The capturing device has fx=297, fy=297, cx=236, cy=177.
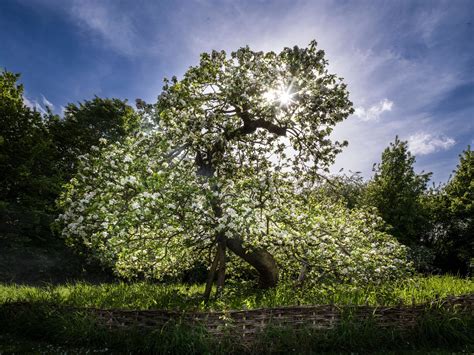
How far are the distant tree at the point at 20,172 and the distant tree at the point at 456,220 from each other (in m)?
30.1

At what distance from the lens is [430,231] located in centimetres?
2552

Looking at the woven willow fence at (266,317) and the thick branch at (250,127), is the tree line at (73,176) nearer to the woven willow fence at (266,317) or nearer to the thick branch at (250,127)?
the thick branch at (250,127)

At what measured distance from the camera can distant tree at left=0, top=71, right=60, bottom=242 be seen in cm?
1920

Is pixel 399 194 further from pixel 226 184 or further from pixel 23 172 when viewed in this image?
pixel 23 172

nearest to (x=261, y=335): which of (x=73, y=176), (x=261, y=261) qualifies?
(x=261, y=261)

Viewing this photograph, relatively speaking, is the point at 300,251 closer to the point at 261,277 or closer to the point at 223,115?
the point at 261,277

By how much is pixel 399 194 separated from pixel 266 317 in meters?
20.3

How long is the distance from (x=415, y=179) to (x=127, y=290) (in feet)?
76.2

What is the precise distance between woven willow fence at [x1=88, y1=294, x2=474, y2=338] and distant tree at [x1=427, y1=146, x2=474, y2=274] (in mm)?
20309

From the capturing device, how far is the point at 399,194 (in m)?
23.1

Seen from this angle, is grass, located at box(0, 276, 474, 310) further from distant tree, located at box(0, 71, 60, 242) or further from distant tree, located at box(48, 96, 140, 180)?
distant tree, located at box(48, 96, 140, 180)

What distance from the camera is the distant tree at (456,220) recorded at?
2333 cm

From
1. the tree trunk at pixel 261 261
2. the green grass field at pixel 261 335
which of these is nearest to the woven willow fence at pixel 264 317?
the green grass field at pixel 261 335

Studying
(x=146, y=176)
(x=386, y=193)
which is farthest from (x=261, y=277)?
(x=386, y=193)
